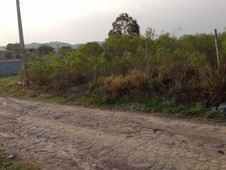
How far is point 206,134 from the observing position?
739 cm

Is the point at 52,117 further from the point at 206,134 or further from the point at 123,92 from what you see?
the point at 206,134

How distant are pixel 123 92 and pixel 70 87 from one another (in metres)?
3.17

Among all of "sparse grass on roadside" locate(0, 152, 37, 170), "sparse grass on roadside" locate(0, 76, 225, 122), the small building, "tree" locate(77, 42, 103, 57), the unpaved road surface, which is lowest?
"sparse grass on roadside" locate(0, 152, 37, 170)

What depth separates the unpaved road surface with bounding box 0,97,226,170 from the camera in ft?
19.7

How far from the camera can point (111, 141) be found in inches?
285

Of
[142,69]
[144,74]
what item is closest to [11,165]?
[144,74]

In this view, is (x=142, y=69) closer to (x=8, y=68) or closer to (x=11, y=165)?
(x=11, y=165)

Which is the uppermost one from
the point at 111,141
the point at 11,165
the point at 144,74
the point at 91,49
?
the point at 91,49

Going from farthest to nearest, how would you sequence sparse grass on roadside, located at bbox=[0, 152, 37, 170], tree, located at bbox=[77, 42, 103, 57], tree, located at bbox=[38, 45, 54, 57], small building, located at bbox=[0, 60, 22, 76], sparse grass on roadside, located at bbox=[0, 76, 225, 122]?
1. small building, located at bbox=[0, 60, 22, 76]
2. tree, located at bbox=[38, 45, 54, 57]
3. tree, located at bbox=[77, 42, 103, 57]
4. sparse grass on roadside, located at bbox=[0, 76, 225, 122]
5. sparse grass on roadside, located at bbox=[0, 152, 37, 170]

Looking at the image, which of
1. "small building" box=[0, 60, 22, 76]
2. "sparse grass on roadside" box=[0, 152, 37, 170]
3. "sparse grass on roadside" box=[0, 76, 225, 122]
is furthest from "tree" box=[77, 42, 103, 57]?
"small building" box=[0, 60, 22, 76]

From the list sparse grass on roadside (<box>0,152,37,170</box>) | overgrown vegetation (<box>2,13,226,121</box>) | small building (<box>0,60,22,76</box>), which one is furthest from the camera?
small building (<box>0,60,22,76</box>)

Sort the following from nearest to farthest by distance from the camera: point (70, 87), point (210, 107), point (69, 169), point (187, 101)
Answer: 1. point (69, 169)
2. point (210, 107)
3. point (187, 101)
4. point (70, 87)

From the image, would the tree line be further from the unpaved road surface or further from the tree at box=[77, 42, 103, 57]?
the unpaved road surface

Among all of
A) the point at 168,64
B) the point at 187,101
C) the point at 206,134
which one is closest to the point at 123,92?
the point at 168,64
